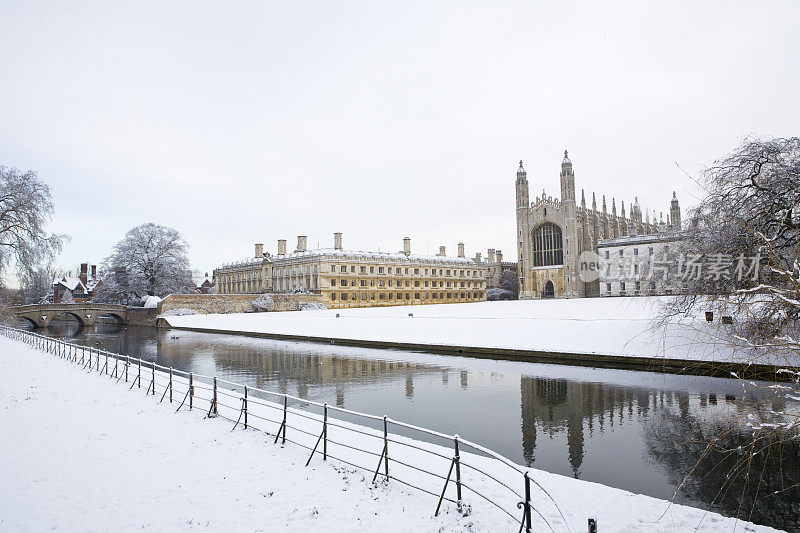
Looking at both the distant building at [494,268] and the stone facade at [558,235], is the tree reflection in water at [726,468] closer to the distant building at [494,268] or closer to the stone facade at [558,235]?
the stone facade at [558,235]

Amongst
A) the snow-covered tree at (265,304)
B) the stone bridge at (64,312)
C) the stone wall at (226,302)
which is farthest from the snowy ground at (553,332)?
the stone bridge at (64,312)

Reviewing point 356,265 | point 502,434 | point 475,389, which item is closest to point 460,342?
point 475,389

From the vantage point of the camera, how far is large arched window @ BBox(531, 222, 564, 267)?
2751 inches

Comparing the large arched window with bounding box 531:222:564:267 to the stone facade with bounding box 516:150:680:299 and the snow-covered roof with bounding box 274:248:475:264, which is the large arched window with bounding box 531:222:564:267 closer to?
the stone facade with bounding box 516:150:680:299

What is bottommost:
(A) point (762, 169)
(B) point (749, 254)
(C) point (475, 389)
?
(C) point (475, 389)

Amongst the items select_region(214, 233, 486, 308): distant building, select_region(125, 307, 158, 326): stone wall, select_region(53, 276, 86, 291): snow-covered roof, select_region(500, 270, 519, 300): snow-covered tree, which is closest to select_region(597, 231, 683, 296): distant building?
select_region(214, 233, 486, 308): distant building

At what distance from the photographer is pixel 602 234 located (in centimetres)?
7456

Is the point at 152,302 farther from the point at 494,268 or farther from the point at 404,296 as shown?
the point at 494,268

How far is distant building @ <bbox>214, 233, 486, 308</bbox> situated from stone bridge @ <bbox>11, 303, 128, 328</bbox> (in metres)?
20.2

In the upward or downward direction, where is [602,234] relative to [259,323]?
upward

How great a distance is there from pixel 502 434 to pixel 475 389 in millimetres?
5279

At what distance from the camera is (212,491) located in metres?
6.79

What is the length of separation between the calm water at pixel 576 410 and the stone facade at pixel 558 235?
48.1 meters

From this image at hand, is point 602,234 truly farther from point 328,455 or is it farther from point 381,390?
point 328,455
